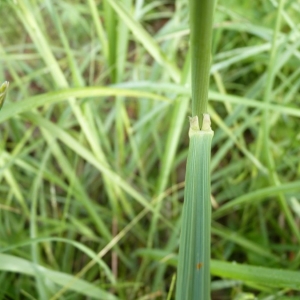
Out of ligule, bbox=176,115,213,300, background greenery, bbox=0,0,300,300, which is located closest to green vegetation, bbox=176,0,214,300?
ligule, bbox=176,115,213,300

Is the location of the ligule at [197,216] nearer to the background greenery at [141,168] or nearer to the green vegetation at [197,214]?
the green vegetation at [197,214]

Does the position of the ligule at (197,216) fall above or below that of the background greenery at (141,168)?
below

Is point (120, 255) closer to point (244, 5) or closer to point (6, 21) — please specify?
point (244, 5)

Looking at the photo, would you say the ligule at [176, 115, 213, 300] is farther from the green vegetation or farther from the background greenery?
the background greenery

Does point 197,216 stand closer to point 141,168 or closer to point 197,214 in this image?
point 197,214

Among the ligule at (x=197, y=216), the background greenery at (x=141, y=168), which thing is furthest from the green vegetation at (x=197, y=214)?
the background greenery at (x=141, y=168)

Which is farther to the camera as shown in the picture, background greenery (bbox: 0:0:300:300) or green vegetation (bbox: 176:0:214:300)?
background greenery (bbox: 0:0:300:300)
